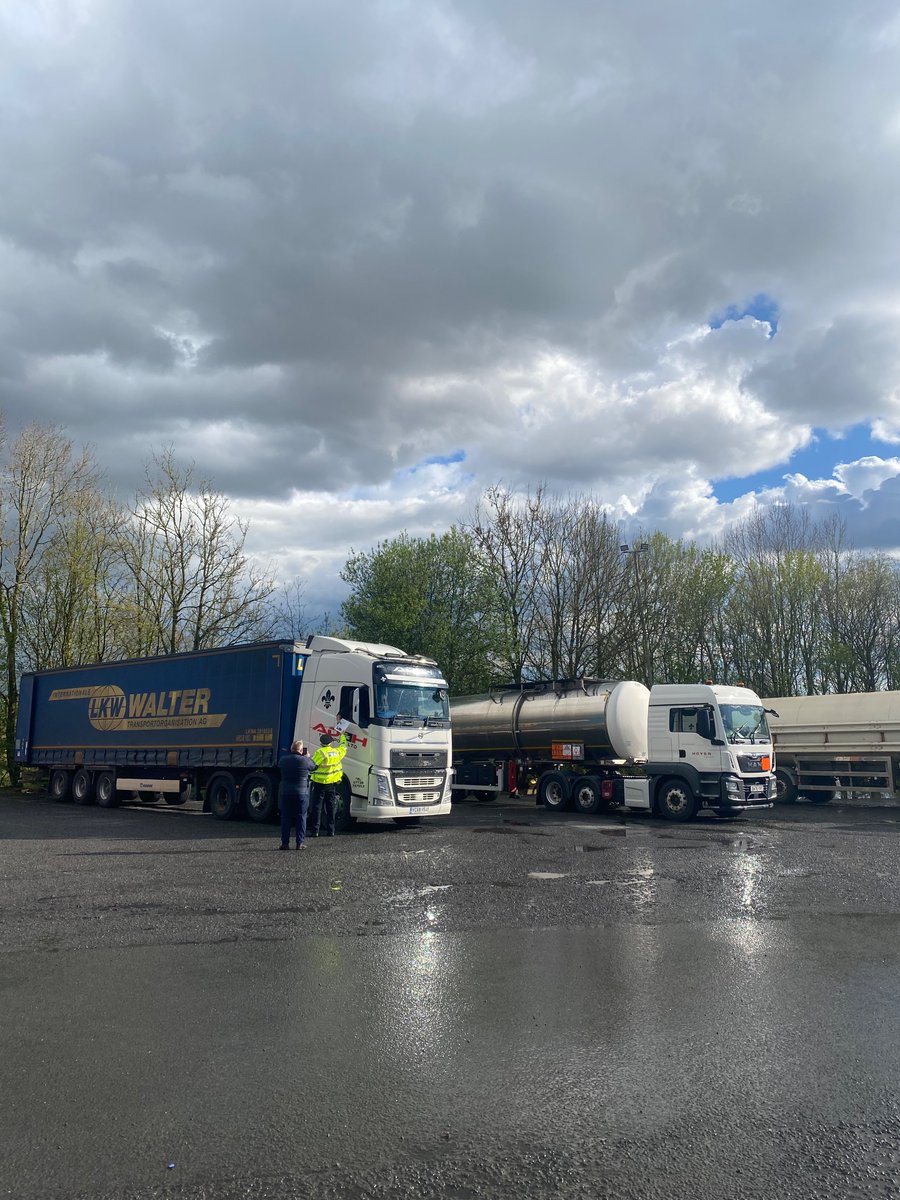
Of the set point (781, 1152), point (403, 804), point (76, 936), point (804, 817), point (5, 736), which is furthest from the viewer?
point (5, 736)

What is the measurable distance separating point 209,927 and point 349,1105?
4407 millimetres

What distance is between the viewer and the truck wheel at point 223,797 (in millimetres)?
19016

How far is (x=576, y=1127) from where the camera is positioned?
13.6ft

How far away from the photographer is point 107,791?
76.1ft

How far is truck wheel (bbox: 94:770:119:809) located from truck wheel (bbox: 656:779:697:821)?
1379cm

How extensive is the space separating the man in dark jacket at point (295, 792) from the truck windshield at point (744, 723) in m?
9.99

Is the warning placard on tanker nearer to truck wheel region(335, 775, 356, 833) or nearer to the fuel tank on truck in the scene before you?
the fuel tank on truck

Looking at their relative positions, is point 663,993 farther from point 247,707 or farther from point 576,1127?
point 247,707

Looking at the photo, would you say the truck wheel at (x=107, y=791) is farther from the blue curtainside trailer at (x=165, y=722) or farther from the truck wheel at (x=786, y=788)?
the truck wheel at (x=786, y=788)

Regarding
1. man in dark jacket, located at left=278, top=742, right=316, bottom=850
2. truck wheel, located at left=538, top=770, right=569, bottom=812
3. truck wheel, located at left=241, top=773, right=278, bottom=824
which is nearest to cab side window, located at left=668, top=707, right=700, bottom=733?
truck wheel, located at left=538, top=770, right=569, bottom=812

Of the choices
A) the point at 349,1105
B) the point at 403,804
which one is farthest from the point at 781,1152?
the point at 403,804

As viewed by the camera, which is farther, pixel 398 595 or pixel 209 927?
pixel 398 595

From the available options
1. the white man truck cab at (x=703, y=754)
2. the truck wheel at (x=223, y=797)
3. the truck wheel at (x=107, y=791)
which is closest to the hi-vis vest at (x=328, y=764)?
the truck wheel at (x=223, y=797)

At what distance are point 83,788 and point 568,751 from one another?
1326cm
